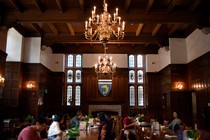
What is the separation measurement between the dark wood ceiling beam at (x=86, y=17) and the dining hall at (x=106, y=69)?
0.14ft

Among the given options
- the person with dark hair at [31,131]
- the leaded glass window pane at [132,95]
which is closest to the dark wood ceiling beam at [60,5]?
the person with dark hair at [31,131]

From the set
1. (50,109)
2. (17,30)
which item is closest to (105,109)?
(50,109)

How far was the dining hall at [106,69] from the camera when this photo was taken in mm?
7332

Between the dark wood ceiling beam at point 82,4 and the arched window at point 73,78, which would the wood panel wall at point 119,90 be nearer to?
the arched window at point 73,78

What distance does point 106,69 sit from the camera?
12016 millimetres

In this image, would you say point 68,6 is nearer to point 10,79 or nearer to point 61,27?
point 61,27

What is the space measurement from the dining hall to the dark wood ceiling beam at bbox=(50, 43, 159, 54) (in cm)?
7

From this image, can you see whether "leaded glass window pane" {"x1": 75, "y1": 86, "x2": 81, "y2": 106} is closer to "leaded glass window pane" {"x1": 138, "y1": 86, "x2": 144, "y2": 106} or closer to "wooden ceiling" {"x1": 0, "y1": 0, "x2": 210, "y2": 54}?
"leaded glass window pane" {"x1": 138, "y1": 86, "x2": 144, "y2": 106}

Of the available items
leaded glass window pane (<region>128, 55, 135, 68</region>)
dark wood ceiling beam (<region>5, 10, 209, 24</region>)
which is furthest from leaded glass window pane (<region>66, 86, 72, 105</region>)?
dark wood ceiling beam (<region>5, 10, 209, 24</region>)

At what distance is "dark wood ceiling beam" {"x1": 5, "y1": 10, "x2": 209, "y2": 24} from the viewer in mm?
9977

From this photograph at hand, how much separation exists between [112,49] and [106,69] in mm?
4460

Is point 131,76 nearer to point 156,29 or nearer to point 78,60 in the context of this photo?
point 78,60

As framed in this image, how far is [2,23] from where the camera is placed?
9883 millimetres

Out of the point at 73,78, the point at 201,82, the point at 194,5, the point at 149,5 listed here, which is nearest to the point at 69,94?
the point at 73,78
